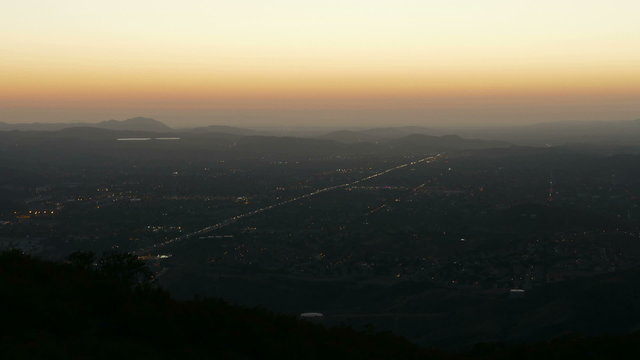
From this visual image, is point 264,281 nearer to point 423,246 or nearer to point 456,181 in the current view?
point 423,246

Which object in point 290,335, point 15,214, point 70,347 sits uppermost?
point 70,347

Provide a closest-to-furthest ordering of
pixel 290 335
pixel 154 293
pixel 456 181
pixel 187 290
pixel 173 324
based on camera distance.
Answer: pixel 173 324, pixel 290 335, pixel 154 293, pixel 187 290, pixel 456 181

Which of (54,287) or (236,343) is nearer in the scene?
(236,343)

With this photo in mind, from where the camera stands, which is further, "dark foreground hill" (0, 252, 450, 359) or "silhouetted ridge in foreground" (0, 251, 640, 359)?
"silhouetted ridge in foreground" (0, 251, 640, 359)

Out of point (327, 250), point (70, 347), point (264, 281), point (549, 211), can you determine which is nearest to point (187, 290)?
point (264, 281)

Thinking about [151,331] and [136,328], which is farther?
[136,328]

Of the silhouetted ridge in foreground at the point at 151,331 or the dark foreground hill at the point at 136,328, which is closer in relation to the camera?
the dark foreground hill at the point at 136,328

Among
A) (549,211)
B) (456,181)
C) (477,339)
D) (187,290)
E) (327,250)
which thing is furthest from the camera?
(456,181)

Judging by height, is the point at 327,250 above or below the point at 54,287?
below
